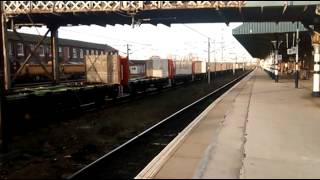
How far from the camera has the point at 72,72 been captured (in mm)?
47938

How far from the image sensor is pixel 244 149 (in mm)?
9859

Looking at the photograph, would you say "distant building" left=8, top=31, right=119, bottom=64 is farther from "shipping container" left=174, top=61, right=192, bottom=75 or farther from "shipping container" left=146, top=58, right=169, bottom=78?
"shipping container" left=146, top=58, right=169, bottom=78

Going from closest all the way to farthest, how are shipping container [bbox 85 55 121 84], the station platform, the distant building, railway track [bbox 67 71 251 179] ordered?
the station platform, railway track [bbox 67 71 251 179], shipping container [bbox 85 55 121 84], the distant building

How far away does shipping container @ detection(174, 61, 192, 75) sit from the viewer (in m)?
46.1

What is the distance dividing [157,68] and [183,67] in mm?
11194

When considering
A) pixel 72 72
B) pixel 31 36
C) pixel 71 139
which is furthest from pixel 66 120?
pixel 31 36

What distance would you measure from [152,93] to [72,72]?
16318mm

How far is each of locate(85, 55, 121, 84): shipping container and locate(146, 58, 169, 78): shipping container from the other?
13.1 metres

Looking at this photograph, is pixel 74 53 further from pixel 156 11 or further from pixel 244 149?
pixel 244 149

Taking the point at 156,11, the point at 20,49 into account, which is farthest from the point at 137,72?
the point at 156,11

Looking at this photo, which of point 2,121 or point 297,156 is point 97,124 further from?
point 297,156

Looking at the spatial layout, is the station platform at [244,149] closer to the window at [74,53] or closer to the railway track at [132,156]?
the railway track at [132,156]

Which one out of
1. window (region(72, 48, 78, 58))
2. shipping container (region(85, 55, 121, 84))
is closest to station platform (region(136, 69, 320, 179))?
shipping container (region(85, 55, 121, 84))

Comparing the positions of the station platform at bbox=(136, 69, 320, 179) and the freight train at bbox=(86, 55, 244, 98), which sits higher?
the freight train at bbox=(86, 55, 244, 98)
